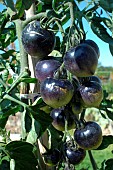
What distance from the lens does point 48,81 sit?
0.75 m

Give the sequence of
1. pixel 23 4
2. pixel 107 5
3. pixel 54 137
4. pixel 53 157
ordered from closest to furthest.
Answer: pixel 107 5 → pixel 23 4 → pixel 53 157 → pixel 54 137

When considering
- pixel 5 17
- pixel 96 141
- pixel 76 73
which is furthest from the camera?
pixel 5 17

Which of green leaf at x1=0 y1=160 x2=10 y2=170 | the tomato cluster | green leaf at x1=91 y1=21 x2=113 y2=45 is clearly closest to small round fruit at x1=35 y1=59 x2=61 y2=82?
the tomato cluster

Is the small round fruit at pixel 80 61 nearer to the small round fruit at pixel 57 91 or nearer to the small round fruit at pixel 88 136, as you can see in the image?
the small round fruit at pixel 57 91

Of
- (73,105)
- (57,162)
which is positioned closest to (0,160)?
(57,162)

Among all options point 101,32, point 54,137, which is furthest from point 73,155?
point 101,32

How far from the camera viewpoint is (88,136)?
2.67 feet

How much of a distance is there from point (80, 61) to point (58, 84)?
0.06 m

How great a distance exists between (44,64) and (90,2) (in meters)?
0.16

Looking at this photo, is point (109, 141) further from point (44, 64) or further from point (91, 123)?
point (44, 64)

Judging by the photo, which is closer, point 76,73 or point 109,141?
point 76,73

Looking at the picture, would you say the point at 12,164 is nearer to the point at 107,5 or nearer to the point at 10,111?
the point at 10,111

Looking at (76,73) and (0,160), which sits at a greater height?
(76,73)

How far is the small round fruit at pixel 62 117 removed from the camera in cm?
81
